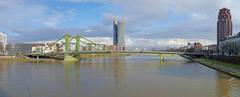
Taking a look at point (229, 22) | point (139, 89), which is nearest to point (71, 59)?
point (139, 89)

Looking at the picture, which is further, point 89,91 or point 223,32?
point 223,32

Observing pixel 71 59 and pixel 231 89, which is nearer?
pixel 231 89

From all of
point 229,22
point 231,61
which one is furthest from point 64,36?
point 229,22

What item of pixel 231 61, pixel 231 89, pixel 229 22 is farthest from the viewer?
pixel 229 22

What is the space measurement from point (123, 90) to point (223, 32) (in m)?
85.3

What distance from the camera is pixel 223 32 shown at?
9788 cm

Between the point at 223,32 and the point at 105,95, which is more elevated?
the point at 223,32

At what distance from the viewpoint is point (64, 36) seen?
2591 inches

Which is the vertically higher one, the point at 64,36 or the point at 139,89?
the point at 64,36

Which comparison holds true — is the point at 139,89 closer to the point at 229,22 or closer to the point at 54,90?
the point at 54,90

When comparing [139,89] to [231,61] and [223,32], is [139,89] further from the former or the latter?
[223,32]

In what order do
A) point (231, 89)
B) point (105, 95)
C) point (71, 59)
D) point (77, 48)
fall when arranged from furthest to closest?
point (77, 48) < point (71, 59) < point (231, 89) < point (105, 95)

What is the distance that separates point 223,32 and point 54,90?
8660 cm

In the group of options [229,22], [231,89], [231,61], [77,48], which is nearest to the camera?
[231,89]
